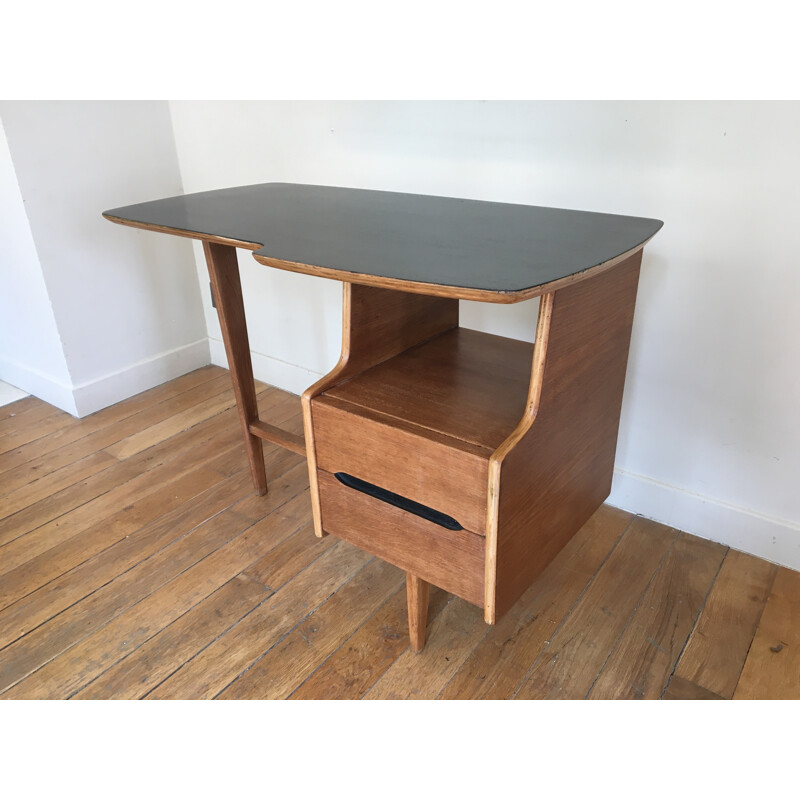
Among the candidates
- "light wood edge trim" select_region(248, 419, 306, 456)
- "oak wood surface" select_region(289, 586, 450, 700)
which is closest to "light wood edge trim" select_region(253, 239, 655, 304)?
"light wood edge trim" select_region(248, 419, 306, 456)

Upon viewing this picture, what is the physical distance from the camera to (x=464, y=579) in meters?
1.18

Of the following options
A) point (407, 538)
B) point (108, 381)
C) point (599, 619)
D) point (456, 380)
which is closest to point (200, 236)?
point (456, 380)

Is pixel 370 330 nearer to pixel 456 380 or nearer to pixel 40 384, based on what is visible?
pixel 456 380

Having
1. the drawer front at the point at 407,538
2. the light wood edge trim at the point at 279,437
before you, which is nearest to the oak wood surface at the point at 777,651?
the drawer front at the point at 407,538

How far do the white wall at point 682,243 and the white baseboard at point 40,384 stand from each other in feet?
4.18

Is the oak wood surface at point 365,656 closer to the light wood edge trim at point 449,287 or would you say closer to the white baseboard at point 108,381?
the light wood edge trim at point 449,287

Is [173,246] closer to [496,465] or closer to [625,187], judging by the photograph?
[625,187]

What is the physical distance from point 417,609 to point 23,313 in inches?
72.6

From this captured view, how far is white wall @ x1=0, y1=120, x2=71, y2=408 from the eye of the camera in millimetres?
2123

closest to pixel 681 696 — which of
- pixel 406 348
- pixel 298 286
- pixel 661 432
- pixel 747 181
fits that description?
pixel 661 432

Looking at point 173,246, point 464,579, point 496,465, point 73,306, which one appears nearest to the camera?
point 496,465

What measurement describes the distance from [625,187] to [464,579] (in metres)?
0.97

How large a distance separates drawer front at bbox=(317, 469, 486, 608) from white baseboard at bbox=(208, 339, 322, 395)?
1.13 m
